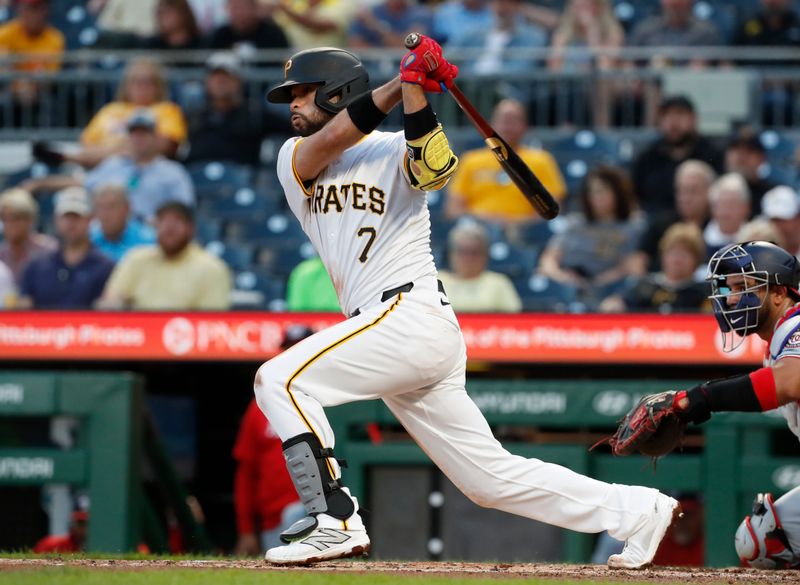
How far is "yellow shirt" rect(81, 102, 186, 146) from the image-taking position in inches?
436

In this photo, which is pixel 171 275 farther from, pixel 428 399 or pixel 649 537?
pixel 649 537

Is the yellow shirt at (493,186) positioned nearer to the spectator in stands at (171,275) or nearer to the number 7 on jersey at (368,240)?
the spectator in stands at (171,275)

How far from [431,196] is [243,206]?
1.42 m

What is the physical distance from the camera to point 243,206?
10.9 meters

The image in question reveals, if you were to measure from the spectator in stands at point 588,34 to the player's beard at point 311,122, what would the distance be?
6172mm

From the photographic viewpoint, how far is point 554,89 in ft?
37.2

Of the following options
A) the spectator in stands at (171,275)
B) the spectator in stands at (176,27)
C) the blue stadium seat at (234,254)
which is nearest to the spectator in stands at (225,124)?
the spectator in stands at (176,27)

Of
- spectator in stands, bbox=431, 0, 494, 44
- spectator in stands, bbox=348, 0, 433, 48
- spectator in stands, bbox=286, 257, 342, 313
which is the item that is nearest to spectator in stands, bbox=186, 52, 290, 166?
spectator in stands, bbox=348, 0, 433, 48

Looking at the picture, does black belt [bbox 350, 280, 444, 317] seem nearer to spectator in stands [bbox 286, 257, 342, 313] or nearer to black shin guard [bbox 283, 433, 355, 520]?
black shin guard [bbox 283, 433, 355, 520]

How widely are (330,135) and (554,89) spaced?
659 cm

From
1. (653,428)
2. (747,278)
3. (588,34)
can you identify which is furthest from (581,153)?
(653,428)

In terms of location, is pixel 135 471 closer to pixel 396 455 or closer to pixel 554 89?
pixel 396 455

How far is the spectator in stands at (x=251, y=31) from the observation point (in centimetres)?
1179

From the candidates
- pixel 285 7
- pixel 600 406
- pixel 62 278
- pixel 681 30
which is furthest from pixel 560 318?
pixel 285 7
